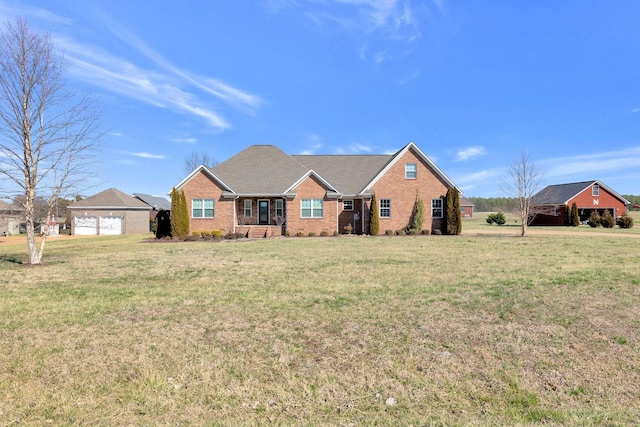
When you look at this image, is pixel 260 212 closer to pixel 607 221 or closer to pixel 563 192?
pixel 607 221

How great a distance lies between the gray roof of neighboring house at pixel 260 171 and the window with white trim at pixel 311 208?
6.51ft

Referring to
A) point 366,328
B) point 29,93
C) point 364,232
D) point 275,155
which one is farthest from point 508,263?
point 275,155

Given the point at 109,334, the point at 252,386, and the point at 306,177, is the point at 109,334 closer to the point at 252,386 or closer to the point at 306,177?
the point at 252,386

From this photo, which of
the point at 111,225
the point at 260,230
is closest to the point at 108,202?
the point at 111,225

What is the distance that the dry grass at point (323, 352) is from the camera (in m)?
3.79

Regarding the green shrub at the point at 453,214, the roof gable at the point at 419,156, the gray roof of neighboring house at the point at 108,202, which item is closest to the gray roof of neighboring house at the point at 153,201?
the gray roof of neighboring house at the point at 108,202

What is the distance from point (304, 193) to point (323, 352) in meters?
24.5

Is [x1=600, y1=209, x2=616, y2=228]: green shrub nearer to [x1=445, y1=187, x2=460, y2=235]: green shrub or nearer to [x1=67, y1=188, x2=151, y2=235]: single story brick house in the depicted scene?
[x1=445, y1=187, x2=460, y2=235]: green shrub

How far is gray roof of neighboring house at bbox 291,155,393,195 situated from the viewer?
32.0 m

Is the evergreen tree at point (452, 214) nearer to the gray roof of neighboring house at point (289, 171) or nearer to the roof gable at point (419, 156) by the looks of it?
the roof gable at point (419, 156)

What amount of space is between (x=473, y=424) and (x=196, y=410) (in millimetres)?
2786

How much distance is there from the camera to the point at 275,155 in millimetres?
33781

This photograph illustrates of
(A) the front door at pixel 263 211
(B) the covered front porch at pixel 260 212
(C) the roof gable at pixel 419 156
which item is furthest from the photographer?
(A) the front door at pixel 263 211

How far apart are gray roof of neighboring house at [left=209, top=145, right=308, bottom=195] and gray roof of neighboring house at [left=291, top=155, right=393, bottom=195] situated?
2.44 metres
